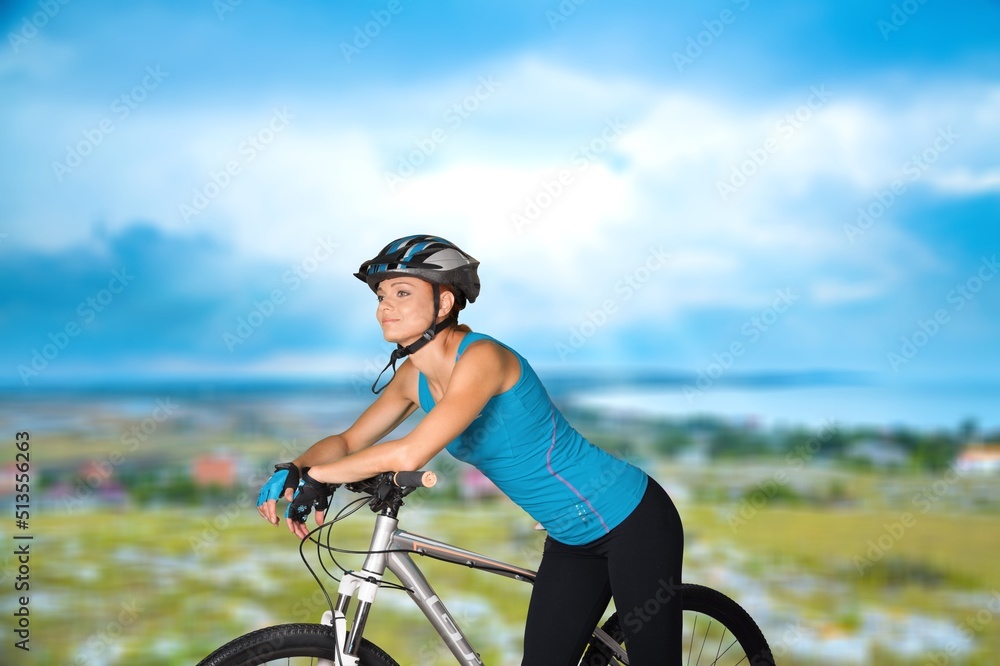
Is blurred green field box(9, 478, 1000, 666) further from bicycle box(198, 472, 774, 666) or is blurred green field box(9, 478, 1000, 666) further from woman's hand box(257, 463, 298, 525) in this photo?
woman's hand box(257, 463, 298, 525)

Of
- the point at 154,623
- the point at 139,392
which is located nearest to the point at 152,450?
the point at 139,392

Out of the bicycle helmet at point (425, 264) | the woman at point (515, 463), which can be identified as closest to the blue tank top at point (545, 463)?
the woman at point (515, 463)

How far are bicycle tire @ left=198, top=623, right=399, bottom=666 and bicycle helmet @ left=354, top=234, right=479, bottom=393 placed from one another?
20.9 inches

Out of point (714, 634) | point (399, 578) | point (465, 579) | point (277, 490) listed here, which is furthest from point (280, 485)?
point (465, 579)

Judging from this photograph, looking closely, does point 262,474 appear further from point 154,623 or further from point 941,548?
point 941,548

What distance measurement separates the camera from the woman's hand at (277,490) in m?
1.78

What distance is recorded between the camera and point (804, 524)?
4.98 metres

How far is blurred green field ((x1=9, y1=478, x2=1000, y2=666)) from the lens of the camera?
12.6ft

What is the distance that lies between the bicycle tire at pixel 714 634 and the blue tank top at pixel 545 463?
1.19 feet

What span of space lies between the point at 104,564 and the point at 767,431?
10.5 feet

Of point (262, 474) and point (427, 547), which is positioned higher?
point (262, 474)

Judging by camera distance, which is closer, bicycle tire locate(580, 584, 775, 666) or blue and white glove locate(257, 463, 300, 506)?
blue and white glove locate(257, 463, 300, 506)

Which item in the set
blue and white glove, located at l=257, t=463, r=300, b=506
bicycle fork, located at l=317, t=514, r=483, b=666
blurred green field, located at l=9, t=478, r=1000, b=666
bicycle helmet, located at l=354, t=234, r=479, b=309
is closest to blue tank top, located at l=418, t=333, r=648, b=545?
bicycle helmet, located at l=354, t=234, r=479, b=309

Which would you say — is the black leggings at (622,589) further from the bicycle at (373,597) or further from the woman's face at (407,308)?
the woman's face at (407,308)
